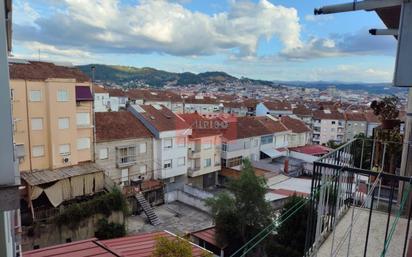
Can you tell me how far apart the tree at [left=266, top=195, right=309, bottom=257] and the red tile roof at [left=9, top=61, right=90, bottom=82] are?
14.7 m

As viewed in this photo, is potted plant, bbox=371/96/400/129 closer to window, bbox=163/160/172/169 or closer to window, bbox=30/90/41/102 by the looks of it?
window, bbox=30/90/41/102

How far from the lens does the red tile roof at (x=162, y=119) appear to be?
24.1 meters

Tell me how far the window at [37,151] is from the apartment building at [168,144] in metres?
7.91

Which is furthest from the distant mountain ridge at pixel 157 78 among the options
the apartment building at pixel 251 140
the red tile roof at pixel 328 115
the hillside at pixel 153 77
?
the apartment building at pixel 251 140

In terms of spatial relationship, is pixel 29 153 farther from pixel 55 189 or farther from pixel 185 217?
pixel 185 217

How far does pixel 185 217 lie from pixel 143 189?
3592 millimetres

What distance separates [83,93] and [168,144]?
743cm

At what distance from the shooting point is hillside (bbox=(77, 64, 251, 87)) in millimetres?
135625

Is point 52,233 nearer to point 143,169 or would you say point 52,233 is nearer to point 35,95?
point 35,95

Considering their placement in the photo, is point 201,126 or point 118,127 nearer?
point 118,127

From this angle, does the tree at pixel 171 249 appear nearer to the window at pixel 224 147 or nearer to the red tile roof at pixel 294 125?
the window at pixel 224 147

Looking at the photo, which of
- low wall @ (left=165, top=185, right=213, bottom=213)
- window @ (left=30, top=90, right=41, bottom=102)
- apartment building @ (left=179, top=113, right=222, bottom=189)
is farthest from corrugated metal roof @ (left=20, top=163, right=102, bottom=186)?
apartment building @ (left=179, top=113, right=222, bottom=189)

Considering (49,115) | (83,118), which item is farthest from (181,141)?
(49,115)

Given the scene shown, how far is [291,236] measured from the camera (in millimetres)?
12953
